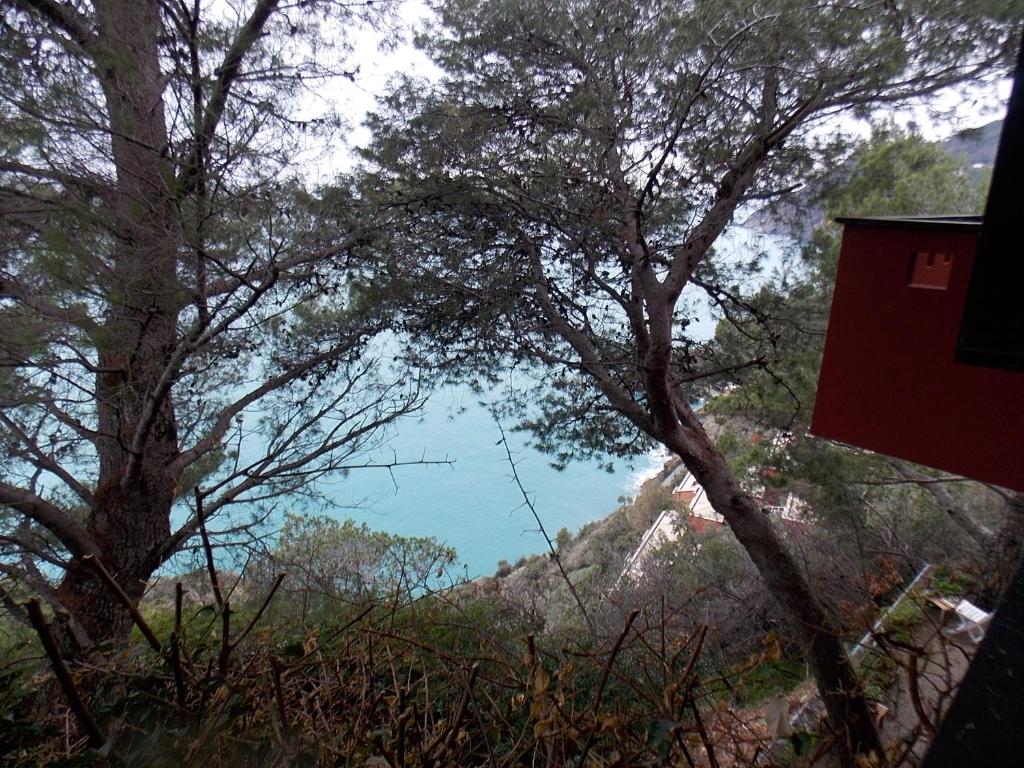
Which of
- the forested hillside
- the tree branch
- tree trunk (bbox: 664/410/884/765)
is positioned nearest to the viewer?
the forested hillside

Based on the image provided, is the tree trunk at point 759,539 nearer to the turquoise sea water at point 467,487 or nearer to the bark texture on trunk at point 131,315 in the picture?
the turquoise sea water at point 467,487

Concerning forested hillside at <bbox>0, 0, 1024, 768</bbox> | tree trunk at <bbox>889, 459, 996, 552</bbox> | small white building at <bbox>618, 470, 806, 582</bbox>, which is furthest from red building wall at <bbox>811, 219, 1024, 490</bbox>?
small white building at <bbox>618, 470, 806, 582</bbox>

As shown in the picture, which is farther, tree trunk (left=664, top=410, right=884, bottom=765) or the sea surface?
the sea surface

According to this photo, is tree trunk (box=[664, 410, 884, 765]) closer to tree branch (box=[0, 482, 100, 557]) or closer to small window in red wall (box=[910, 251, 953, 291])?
small window in red wall (box=[910, 251, 953, 291])

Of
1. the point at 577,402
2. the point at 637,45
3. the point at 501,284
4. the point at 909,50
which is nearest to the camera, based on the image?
the point at 909,50

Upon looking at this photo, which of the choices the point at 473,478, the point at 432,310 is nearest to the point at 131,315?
the point at 432,310

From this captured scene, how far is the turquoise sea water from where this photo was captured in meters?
3.37

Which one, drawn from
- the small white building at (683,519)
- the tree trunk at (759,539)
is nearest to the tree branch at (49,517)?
the tree trunk at (759,539)

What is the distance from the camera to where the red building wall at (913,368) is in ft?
4.35

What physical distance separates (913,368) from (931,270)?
0.26m

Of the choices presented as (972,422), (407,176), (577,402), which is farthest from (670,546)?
(972,422)

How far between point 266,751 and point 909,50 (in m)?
3.01

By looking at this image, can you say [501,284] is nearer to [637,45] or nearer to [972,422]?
[637,45]

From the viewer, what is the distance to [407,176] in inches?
147
